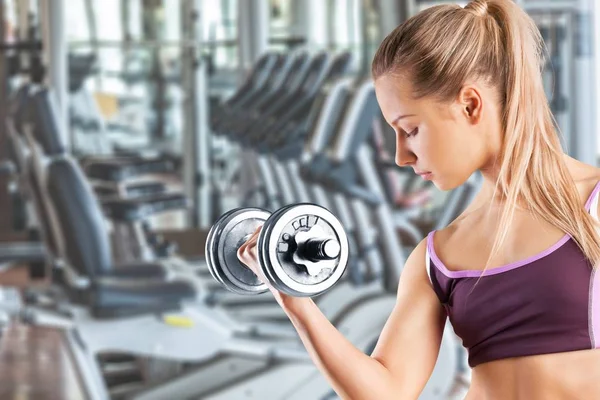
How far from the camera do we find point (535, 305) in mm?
864

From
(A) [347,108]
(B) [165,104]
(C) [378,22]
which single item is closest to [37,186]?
(B) [165,104]

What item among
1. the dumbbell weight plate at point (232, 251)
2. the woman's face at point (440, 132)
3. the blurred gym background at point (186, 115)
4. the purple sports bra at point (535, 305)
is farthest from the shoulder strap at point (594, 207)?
the blurred gym background at point (186, 115)

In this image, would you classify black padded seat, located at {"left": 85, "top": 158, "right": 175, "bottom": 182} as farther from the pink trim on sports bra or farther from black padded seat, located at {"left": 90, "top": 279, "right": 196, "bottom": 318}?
the pink trim on sports bra

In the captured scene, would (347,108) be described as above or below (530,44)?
below

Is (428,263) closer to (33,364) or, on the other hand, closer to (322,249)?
(322,249)

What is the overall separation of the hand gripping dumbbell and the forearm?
2 cm

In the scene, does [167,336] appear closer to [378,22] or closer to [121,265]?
[121,265]

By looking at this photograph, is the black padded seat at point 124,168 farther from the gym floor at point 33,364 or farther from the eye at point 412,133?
the eye at point 412,133

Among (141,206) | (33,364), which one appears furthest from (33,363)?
(141,206)

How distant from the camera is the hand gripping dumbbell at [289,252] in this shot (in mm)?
832

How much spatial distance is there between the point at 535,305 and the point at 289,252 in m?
0.26

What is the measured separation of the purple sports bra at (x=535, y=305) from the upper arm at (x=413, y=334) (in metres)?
0.05

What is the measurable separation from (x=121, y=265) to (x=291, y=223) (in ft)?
7.60

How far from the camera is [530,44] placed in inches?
35.7
